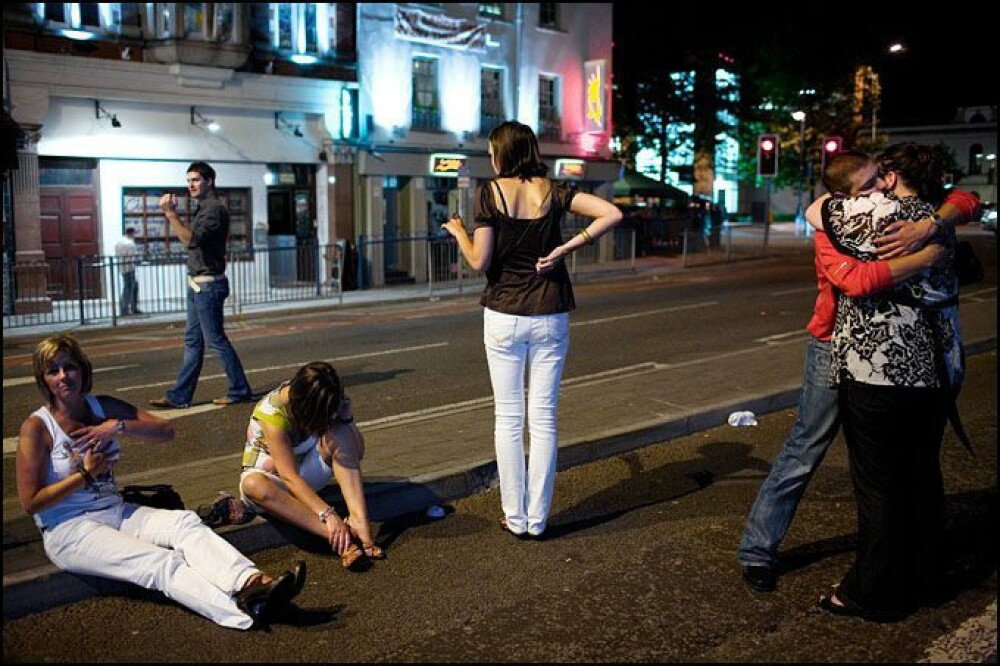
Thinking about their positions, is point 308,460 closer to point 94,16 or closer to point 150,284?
point 150,284

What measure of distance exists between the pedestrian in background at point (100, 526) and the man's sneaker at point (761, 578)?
2006mm

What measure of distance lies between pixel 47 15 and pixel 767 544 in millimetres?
17398

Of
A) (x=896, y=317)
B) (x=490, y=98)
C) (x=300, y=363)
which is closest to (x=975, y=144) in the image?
(x=490, y=98)

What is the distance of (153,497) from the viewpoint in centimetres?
477

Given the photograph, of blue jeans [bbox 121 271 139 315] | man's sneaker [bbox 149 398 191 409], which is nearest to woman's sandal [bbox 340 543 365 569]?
man's sneaker [bbox 149 398 191 409]

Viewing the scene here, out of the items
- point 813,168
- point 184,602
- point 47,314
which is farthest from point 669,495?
point 813,168

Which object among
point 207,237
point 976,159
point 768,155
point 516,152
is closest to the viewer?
point 516,152

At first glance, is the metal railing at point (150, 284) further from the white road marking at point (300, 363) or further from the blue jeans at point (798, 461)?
the blue jeans at point (798, 461)

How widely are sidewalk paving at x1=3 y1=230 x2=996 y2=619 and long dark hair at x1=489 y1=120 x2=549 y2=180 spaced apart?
1.96 metres

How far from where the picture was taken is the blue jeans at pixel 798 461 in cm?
445

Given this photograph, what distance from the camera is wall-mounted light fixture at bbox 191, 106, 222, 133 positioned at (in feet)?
65.9

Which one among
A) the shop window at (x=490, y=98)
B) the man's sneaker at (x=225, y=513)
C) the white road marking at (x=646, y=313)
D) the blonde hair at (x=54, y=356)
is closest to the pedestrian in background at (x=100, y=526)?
the blonde hair at (x=54, y=356)

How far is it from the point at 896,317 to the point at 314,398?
2.63m

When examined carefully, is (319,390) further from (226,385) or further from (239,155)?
(239,155)
